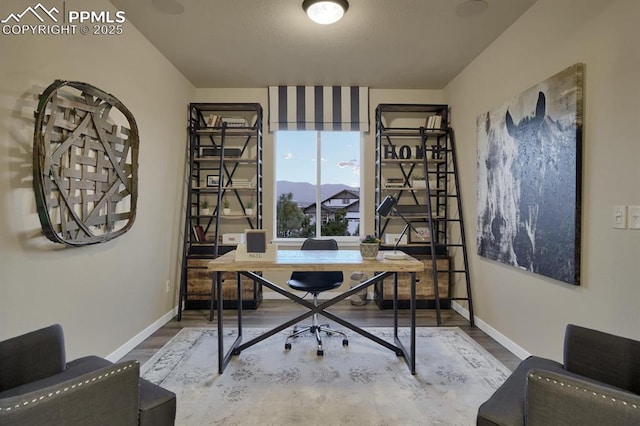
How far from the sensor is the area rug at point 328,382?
1.86m

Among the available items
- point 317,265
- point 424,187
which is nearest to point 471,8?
point 424,187

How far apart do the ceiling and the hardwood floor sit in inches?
109

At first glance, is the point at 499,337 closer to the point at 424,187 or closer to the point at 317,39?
the point at 424,187

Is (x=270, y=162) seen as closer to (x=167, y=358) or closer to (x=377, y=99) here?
(x=377, y=99)

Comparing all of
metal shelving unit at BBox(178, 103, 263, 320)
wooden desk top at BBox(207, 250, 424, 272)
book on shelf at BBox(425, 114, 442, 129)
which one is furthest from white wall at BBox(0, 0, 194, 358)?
book on shelf at BBox(425, 114, 442, 129)

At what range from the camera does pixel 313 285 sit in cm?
290

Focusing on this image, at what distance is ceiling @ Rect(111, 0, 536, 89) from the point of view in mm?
2494

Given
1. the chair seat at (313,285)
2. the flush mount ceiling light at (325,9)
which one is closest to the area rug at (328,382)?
the chair seat at (313,285)

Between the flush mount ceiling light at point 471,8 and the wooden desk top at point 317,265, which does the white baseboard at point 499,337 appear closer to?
the wooden desk top at point 317,265

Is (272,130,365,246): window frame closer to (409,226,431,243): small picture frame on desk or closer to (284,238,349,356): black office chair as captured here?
(409,226,431,243): small picture frame on desk

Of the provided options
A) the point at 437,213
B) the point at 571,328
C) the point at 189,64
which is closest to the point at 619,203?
the point at 571,328

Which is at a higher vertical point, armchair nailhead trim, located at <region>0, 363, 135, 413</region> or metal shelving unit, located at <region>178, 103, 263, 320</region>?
metal shelving unit, located at <region>178, 103, 263, 320</region>

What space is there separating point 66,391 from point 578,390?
160cm

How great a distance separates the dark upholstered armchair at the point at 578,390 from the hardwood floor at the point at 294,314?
1170 millimetres
